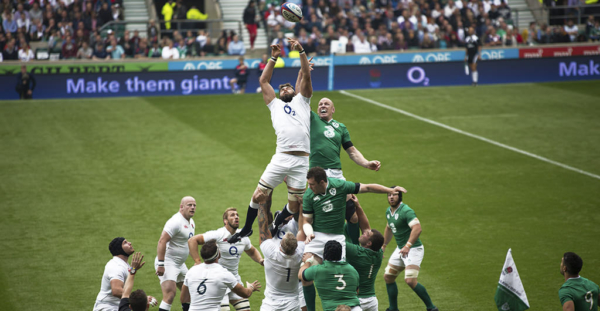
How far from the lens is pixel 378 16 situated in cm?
3581

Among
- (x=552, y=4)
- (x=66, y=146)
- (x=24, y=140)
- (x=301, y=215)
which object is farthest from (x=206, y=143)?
(x=552, y=4)

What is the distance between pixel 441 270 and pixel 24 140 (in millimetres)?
15462

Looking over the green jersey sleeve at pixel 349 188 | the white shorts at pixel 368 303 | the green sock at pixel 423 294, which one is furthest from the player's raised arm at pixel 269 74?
the green sock at pixel 423 294

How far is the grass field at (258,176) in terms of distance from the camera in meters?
13.1

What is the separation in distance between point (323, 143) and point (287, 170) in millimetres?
794

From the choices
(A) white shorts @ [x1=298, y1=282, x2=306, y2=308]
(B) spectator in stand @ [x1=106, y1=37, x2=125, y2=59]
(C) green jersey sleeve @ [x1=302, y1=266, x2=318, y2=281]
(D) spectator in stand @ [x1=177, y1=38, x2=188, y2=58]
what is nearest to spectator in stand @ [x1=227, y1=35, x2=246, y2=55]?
(D) spectator in stand @ [x1=177, y1=38, x2=188, y2=58]

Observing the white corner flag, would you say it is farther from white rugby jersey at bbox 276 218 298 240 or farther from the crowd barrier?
the crowd barrier

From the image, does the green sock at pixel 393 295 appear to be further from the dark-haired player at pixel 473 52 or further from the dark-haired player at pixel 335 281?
the dark-haired player at pixel 473 52

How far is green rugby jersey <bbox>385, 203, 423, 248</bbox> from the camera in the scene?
10938mm

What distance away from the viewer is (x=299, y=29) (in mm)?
34750

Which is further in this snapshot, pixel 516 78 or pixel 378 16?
pixel 378 16

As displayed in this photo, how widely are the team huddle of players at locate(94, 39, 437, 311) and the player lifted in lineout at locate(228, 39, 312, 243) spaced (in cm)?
1

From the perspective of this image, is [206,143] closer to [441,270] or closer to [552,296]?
[441,270]

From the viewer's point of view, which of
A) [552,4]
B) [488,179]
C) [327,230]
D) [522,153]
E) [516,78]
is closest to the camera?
[327,230]
